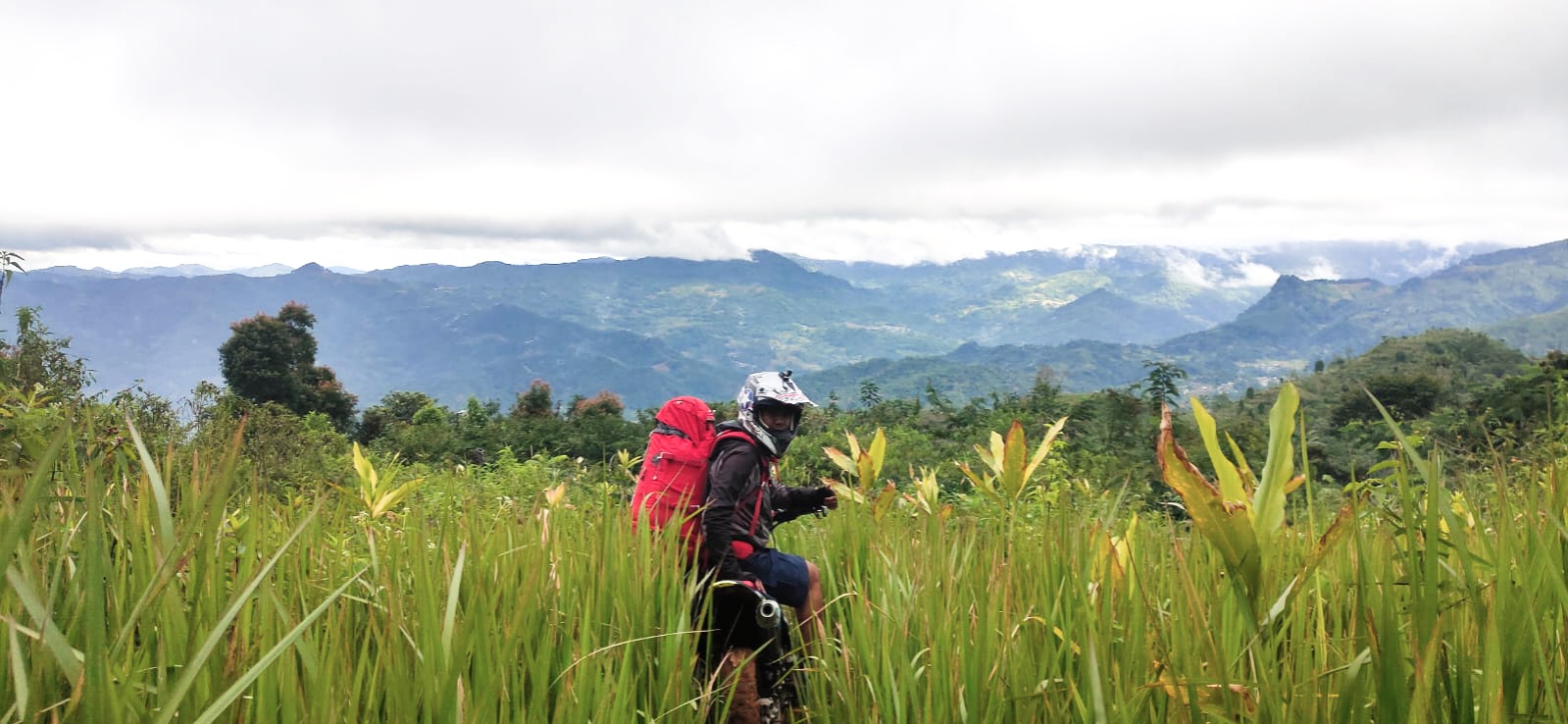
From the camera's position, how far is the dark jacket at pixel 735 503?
2.70 m

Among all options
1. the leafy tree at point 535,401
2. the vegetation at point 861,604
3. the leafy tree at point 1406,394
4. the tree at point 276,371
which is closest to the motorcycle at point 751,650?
the vegetation at point 861,604

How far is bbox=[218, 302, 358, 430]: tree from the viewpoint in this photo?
115 feet

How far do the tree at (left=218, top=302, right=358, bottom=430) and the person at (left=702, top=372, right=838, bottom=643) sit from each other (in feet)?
115

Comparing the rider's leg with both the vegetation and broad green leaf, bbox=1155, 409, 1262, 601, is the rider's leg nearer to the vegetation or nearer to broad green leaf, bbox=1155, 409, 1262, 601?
the vegetation

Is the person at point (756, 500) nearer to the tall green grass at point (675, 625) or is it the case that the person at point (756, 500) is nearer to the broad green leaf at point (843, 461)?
the broad green leaf at point (843, 461)

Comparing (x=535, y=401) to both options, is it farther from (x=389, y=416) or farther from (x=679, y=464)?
(x=679, y=464)

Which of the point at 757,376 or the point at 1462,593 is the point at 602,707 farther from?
the point at 757,376

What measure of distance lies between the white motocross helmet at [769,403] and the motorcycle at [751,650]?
533 millimetres

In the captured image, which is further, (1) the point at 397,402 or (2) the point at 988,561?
(1) the point at 397,402

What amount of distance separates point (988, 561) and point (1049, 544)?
0.45 metres

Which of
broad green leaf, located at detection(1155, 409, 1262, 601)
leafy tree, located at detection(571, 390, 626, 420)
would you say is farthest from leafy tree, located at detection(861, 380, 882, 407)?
broad green leaf, located at detection(1155, 409, 1262, 601)

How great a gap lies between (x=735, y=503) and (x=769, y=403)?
1.24ft

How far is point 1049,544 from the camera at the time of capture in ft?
5.75

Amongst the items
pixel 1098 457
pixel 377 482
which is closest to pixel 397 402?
pixel 1098 457
